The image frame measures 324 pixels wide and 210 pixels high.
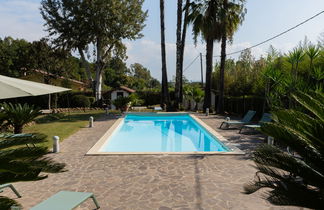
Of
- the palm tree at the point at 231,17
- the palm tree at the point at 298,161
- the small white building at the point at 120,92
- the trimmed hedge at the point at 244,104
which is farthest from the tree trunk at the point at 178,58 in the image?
the palm tree at the point at 298,161

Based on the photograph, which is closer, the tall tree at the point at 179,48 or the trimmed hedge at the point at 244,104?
the trimmed hedge at the point at 244,104

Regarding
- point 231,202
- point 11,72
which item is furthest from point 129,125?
point 11,72

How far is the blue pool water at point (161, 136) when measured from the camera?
35.1ft

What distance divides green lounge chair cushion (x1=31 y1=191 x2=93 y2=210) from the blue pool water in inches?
186

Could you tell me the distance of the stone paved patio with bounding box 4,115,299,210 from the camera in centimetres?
472

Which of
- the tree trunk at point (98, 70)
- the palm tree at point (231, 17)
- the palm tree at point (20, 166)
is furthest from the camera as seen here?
the tree trunk at point (98, 70)

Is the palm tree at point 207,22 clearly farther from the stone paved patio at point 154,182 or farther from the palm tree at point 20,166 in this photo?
the palm tree at point 20,166

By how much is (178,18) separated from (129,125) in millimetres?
10312

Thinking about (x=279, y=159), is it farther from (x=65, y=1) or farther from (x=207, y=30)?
(x=65, y=1)

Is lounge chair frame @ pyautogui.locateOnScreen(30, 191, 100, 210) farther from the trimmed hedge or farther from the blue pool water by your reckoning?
the trimmed hedge

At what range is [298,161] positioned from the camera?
9.74ft

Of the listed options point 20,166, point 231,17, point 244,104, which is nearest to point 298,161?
point 20,166

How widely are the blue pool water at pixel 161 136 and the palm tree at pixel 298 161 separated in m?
5.91

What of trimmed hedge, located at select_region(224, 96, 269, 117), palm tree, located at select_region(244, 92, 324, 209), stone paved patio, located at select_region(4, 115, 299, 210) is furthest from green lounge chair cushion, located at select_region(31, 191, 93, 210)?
trimmed hedge, located at select_region(224, 96, 269, 117)
